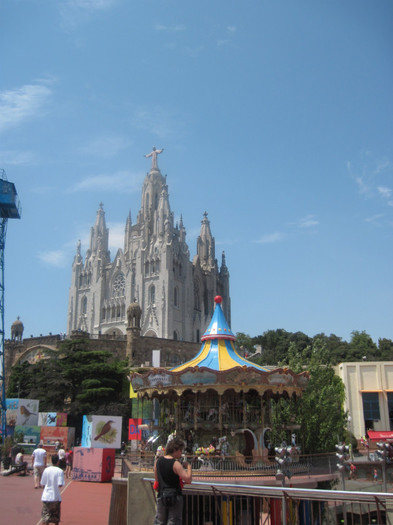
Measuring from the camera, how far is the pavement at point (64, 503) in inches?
437

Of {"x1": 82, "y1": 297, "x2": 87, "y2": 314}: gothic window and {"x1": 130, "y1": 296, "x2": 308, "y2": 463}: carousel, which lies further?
{"x1": 82, "y1": 297, "x2": 87, "y2": 314}: gothic window

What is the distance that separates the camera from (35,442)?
3055cm

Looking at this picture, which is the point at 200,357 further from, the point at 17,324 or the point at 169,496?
the point at 17,324

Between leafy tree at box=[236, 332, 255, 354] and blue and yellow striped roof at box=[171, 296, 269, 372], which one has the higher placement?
leafy tree at box=[236, 332, 255, 354]

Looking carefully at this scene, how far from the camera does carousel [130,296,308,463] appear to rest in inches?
682

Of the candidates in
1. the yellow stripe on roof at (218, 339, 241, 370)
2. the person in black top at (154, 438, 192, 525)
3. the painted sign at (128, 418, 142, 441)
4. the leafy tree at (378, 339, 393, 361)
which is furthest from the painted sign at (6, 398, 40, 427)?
the leafy tree at (378, 339, 393, 361)

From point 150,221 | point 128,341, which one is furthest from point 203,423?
point 150,221

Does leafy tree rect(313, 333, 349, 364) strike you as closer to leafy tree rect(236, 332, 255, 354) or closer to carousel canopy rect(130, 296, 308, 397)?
leafy tree rect(236, 332, 255, 354)

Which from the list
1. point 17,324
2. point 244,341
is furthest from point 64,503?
point 244,341

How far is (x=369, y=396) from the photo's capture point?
3809 cm

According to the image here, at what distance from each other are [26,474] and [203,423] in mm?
7355

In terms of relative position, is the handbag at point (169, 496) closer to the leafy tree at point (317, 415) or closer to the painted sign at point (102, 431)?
the leafy tree at point (317, 415)

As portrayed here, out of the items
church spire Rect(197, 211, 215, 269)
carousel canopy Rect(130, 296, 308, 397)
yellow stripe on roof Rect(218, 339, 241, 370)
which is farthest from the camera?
church spire Rect(197, 211, 215, 269)

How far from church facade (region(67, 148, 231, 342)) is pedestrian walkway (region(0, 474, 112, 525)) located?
5370cm
